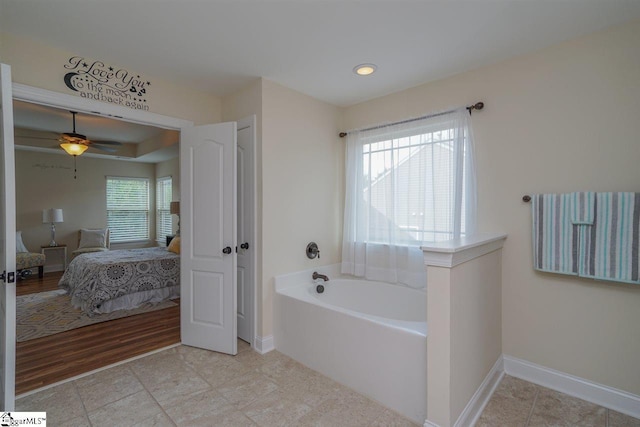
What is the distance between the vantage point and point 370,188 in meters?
3.19

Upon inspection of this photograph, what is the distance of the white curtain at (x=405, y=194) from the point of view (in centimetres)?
254

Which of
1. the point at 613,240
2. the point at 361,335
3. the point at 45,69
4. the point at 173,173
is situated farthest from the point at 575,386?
the point at 173,173

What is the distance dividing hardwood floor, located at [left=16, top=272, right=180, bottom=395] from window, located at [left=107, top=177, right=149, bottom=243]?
4.10 m

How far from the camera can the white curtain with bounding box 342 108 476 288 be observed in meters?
2.54

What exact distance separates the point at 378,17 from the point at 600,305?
2373 mm

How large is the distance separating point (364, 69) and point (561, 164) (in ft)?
5.39

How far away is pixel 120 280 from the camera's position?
3852 mm

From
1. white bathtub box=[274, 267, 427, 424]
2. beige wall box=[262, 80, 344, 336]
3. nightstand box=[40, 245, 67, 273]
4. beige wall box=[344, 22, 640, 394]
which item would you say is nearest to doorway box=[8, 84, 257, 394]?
beige wall box=[262, 80, 344, 336]

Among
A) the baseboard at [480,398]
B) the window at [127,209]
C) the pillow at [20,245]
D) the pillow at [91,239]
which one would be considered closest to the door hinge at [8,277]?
the baseboard at [480,398]

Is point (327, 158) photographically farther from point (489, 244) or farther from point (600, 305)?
point (600, 305)

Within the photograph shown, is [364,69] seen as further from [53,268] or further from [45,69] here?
[53,268]

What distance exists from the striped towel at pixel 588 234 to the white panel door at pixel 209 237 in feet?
8.00

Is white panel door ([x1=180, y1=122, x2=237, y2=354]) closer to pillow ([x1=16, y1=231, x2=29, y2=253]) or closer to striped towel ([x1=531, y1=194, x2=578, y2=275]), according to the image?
striped towel ([x1=531, y1=194, x2=578, y2=275])

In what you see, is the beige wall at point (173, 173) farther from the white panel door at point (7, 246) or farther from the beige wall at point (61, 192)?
the white panel door at point (7, 246)
